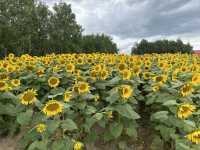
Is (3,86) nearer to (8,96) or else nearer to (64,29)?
(8,96)

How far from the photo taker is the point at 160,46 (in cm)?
3500

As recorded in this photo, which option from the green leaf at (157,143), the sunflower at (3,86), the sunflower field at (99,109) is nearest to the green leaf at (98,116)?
the sunflower field at (99,109)

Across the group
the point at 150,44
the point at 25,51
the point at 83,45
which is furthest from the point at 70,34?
the point at 150,44

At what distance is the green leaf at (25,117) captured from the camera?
17.4ft

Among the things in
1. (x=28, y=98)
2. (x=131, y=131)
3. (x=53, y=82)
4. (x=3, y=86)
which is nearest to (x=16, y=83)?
(x=3, y=86)

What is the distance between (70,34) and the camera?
207 feet

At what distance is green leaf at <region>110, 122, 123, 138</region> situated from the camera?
17.9ft

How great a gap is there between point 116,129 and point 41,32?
54.6 metres

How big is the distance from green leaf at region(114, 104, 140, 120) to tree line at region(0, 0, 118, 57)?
4179cm

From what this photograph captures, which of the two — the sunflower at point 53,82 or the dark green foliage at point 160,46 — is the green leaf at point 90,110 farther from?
the dark green foliage at point 160,46

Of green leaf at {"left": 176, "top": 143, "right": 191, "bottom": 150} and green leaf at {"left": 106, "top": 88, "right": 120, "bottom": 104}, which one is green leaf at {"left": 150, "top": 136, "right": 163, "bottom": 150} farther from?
green leaf at {"left": 176, "top": 143, "right": 191, "bottom": 150}

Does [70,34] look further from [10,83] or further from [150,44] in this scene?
[10,83]

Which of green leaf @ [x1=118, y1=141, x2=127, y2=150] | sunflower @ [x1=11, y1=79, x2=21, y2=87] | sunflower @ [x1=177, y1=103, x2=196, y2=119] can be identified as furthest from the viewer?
sunflower @ [x1=11, y1=79, x2=21, y2=87]

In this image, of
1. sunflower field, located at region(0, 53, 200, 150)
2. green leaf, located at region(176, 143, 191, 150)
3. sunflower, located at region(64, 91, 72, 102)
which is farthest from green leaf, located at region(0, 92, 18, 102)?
green leaf, located at region(176, 143, 191, 150)
